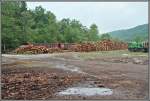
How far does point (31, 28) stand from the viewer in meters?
42.8

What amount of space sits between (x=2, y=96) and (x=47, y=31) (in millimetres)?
35341

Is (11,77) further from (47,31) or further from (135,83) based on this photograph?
(47,31)

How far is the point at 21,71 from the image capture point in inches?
508

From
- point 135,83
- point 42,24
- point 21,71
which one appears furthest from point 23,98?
point 42,24

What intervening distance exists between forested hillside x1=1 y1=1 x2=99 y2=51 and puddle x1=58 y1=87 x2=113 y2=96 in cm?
1926

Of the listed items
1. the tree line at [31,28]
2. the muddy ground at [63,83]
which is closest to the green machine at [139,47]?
the tree line at [31,28]

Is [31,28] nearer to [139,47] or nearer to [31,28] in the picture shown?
[31,28]

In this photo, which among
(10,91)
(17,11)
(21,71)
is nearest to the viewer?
(10,91)

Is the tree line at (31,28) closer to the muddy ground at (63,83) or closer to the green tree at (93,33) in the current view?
the green tree at (93,33)

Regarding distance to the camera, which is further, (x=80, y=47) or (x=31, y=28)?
(x=31, y=28)

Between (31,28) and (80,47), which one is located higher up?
(31,28)

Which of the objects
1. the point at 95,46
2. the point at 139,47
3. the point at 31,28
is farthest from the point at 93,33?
the point at 139,47

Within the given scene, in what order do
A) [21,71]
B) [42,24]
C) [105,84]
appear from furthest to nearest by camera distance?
[42,24]
[21,71]
[105,84]

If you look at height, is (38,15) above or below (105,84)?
above
